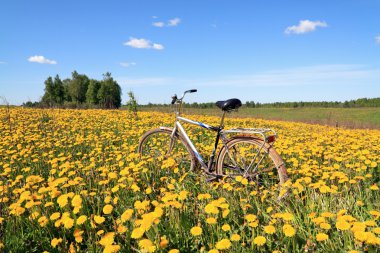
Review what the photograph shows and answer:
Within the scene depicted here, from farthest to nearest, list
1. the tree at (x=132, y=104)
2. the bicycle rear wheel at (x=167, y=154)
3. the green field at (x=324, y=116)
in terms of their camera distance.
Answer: the green field at (x=324, y=116) → the tree at (x=132, y=104) → the bicycle rear wheel at (x=167, y=154)

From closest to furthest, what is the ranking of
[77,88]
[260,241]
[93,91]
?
[260,241] < [93,91] < [77,88]

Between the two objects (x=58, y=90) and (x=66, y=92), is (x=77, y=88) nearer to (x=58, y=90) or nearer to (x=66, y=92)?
(x=66, y=92)

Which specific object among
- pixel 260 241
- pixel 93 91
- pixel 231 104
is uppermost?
pixel 93 91

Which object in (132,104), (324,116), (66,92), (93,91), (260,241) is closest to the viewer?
(260,241)

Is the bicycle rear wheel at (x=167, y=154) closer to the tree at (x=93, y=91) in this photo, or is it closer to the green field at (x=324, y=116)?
the green field at (x=324, y=116)

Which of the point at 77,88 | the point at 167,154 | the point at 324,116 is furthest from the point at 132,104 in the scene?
the point at 77,88

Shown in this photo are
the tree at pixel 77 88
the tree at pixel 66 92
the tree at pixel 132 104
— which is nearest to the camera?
the tree at pixel 132 104

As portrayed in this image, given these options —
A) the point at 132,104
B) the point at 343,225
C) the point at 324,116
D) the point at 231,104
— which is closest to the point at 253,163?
the point at 231,104

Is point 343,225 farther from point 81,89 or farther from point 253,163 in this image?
point 81,89

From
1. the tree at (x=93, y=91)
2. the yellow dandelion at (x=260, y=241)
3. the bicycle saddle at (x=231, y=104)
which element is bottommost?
the yellow dandelion at (x=260, y=241)

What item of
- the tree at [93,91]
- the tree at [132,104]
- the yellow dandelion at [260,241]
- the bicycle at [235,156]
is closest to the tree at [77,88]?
the tree at [93,91]

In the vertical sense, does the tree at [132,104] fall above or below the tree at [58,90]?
below

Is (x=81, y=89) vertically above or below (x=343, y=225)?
above

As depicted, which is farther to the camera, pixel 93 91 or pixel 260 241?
pixel 93 91
